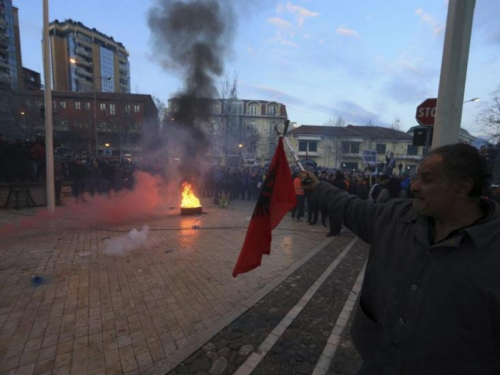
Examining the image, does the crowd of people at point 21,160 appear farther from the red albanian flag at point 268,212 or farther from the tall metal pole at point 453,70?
the tall metal pole at point 453,70

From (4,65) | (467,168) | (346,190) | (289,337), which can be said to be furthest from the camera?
(4,65)

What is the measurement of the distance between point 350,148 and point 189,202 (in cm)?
3791

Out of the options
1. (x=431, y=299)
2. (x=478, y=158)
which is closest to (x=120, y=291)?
(x=431, y=299)

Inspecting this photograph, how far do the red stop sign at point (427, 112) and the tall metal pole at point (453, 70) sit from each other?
116 cm

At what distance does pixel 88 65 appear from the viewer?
69312mm

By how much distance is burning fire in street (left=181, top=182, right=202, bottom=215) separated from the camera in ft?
36.1

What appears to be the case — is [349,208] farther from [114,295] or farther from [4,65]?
[4,65]

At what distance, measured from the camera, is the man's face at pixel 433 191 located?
1.44 meters

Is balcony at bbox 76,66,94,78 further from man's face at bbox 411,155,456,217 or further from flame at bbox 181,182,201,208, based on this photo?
man's face at bbox 411,155,456,217

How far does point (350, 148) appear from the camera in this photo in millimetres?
43781

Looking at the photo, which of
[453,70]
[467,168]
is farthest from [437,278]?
[453,70]

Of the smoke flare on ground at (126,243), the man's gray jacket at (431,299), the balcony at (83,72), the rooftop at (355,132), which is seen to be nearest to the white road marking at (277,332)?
the man's gray jacket at (431,299)

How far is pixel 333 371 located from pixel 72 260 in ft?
17.7

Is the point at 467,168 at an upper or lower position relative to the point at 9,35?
lower
